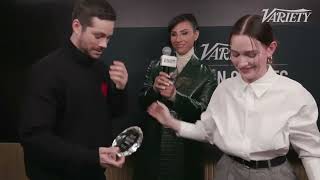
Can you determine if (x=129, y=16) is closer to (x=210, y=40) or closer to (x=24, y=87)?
(x=210, y=40)

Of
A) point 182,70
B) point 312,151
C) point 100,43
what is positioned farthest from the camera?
point 182,70

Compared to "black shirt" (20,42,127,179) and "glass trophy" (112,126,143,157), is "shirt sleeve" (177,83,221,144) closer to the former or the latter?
"glass trophy" (112,126,143,157)

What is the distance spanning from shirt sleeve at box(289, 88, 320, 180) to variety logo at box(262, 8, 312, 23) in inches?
28.2

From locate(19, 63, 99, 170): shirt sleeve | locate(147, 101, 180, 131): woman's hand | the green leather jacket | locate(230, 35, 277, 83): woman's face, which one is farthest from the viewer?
the green leather jacket

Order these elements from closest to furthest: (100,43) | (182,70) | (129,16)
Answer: (100,43) → (182,70) → (129,16)

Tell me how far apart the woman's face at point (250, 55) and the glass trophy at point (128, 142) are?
52 centimetres

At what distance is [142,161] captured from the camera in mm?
2463

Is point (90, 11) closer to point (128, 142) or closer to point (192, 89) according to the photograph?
point (128, 142)

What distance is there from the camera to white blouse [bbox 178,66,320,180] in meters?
1.77

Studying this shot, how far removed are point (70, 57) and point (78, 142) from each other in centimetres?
34

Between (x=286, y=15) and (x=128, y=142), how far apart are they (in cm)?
111

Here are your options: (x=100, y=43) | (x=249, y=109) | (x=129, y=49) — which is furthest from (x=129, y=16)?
(x=249, y=109)

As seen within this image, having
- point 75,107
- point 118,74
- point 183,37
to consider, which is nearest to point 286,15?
point 183,37

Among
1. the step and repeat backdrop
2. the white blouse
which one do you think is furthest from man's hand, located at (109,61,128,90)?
the step and repeat backdrop
